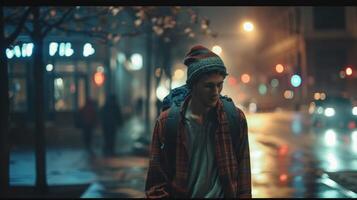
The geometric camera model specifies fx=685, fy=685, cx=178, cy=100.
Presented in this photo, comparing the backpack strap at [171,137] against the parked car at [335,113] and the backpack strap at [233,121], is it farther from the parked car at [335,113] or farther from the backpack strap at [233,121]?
the parked car at [335,113]

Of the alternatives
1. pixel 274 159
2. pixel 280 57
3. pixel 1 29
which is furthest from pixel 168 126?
pixel 280 57

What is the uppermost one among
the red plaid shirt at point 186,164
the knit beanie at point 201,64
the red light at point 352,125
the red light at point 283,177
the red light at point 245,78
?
the red light at point 245,78

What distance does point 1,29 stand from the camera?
372 inches

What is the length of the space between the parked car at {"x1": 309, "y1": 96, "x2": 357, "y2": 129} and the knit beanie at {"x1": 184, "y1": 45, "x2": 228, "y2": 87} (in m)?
31.0

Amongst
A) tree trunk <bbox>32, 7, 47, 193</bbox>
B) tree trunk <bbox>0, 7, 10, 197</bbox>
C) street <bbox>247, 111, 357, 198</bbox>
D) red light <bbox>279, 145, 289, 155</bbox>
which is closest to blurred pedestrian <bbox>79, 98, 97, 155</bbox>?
street <bbox>247, 111, 357, 198</bbox>

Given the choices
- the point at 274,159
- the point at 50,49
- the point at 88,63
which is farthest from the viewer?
the point at 88,63

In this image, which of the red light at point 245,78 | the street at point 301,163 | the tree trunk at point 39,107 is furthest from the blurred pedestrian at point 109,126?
the red light at point 245,78

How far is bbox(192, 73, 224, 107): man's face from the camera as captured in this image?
12.2ft

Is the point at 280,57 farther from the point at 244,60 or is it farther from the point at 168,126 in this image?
the point at 168,126

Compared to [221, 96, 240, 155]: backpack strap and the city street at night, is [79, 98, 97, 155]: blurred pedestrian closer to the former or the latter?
the city street at night

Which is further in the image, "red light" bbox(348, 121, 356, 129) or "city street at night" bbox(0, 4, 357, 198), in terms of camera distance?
"red light" bbox(348, 121, 356, 129)

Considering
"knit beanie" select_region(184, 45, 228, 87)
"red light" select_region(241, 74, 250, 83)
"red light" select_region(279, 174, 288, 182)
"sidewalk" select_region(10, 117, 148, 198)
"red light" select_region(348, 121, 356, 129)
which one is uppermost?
"red light" select_region(241, 74, 250, 83)

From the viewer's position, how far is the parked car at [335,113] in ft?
112

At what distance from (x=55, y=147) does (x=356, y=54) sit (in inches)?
1755
